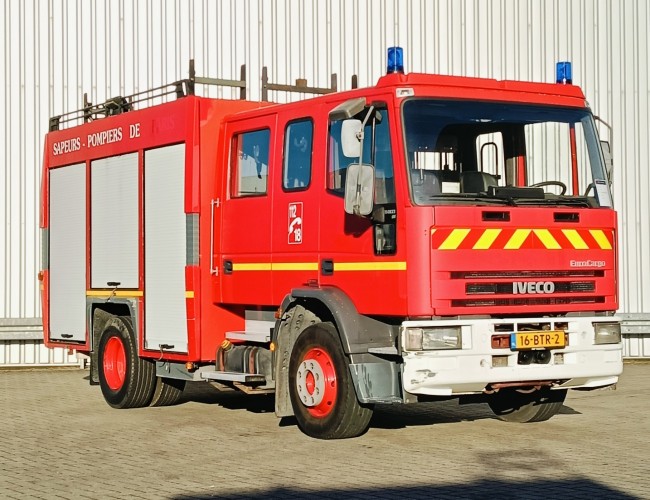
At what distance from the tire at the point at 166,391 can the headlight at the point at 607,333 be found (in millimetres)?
5021

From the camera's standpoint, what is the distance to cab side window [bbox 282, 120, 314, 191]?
36.1 feet

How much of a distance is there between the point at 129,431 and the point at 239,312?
1605mm

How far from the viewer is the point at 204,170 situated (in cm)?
1225

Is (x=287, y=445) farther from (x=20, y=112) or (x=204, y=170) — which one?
(x=20, y=112)

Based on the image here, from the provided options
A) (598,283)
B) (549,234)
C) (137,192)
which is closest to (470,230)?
(549,234)

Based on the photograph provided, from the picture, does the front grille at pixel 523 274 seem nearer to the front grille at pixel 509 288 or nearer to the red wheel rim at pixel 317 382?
the front grille at pixel 509 288

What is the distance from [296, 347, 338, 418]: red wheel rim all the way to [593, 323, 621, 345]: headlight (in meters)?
2.20

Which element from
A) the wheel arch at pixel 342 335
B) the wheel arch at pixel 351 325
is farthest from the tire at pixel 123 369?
the wheel arch at pixel 351 325

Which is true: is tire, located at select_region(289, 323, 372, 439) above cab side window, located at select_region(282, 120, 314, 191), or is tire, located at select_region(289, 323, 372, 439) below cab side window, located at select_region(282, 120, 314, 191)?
below

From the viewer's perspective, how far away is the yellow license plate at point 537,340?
10047mm

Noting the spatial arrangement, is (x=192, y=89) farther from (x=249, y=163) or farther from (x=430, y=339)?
(x=430, y=339)

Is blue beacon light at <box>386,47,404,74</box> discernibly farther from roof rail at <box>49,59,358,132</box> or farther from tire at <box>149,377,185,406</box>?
tire at <box>149,377,185,406</box>

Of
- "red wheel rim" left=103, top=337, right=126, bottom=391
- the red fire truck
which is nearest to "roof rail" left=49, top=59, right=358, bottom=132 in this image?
the red fire truck

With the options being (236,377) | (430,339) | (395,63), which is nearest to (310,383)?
(236,377)
